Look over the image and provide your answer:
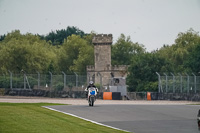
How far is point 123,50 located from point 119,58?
2558 mm

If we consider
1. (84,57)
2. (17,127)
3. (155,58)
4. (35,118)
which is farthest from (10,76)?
(84,57)

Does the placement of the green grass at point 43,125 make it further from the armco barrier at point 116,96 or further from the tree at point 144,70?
the tree at point 144,70

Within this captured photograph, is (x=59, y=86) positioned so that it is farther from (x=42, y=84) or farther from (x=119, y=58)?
(x=119, y=58)

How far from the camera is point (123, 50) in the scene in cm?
16262

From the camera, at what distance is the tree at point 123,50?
6343 inches

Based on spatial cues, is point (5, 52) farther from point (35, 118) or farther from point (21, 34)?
point (35, 118)

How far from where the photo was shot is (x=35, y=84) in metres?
57.2

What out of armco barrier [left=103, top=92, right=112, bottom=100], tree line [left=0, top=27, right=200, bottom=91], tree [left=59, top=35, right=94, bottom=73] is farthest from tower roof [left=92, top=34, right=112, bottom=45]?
armco barrier [left=103, top=92, right=112, bottom=100]

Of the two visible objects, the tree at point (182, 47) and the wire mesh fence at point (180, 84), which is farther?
the tree at point (182, 47)

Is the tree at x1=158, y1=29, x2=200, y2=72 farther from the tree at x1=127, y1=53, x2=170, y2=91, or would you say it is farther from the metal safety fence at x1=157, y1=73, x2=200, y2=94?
the metal safety fence at x1=157, y1=73, x2=200, y2=94

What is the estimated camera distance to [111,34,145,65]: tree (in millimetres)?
161100

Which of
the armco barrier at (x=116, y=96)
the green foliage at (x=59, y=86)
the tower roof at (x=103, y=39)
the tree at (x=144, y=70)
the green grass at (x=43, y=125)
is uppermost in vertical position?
the tower roof at (x=103, y=39)

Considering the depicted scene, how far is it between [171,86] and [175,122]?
3234 cm

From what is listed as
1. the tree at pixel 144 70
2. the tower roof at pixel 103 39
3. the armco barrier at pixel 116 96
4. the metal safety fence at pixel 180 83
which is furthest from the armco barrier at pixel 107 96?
the tower roof at pixel 103 39
